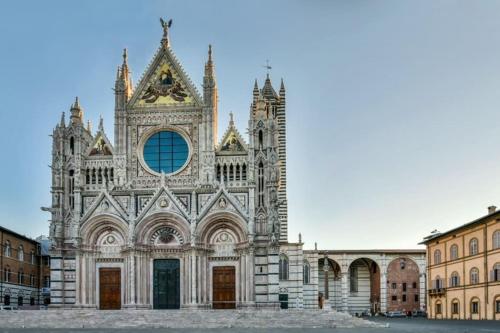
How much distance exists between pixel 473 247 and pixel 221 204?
84.1 ft

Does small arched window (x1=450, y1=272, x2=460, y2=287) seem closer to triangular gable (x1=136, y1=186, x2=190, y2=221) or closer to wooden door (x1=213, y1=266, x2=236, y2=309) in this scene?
wooden door (x1=213, y1=266, x2=236, y2=309)

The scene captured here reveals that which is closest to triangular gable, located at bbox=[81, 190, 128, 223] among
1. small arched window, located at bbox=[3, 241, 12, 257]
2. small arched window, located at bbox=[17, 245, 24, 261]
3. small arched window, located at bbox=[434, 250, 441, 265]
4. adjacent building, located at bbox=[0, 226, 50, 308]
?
adjacent building, located at bbox=[0, 226, 50, 308]

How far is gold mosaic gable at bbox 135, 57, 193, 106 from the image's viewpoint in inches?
2244

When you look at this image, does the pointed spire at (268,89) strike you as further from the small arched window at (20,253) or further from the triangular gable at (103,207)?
the small arched window at (20,253)

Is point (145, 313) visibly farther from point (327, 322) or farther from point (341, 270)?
point (341, 270)

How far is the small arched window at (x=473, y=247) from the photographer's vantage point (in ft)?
208

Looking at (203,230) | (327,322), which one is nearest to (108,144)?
(203,230)

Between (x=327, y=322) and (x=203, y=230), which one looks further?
(x=203, y=230)

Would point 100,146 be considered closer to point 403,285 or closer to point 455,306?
point 455,306

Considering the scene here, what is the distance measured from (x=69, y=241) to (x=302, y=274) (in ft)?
114

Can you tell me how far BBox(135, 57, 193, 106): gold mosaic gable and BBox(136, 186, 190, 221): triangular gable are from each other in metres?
7.61

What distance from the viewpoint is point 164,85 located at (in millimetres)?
57406

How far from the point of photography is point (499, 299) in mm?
58156

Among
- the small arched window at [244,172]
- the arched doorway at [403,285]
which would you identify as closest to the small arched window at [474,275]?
the small arched window at [244,172]
